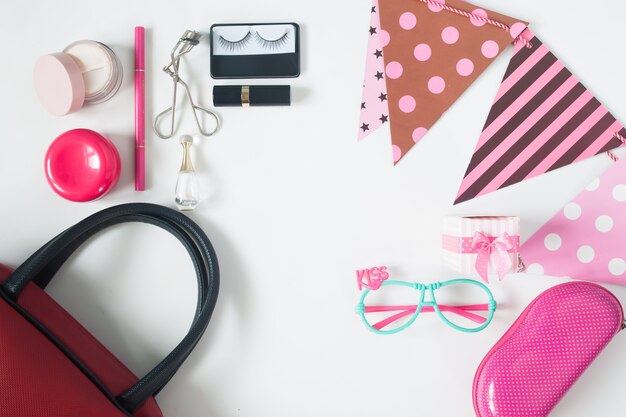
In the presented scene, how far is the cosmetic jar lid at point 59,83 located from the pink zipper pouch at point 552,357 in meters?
0.95

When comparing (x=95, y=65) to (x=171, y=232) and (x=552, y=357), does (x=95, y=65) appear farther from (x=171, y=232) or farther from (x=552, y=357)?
(x=552, y=357)

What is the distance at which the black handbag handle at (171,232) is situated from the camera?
0.96m

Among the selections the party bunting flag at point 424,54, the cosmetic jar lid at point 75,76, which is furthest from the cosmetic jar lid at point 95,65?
the party bunting flag at point 424,54

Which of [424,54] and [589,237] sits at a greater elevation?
[424,54]

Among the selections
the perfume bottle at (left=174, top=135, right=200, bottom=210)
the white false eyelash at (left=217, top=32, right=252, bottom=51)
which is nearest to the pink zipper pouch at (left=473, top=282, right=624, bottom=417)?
the perfume bottle at (left=174, top=135, right=200, bottom=210)

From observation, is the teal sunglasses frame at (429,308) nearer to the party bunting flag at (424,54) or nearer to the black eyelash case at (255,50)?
the party bunting flag at (424,54)

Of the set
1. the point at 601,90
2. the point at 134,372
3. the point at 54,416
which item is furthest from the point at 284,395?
the point at 601,90

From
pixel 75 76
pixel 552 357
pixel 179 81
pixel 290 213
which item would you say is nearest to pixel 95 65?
pixel 75 76

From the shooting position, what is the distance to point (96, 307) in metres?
1.06

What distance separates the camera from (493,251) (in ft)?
3.00

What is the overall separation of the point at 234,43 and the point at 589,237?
0.82 metres

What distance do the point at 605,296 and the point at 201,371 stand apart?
31.9 inches

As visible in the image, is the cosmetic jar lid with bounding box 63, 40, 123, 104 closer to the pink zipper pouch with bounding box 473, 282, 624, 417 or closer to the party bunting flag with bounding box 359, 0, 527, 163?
the party bunting flag with bounding box 359, 0, 527, 163

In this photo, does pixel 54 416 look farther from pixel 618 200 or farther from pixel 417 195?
pixel 618 200
